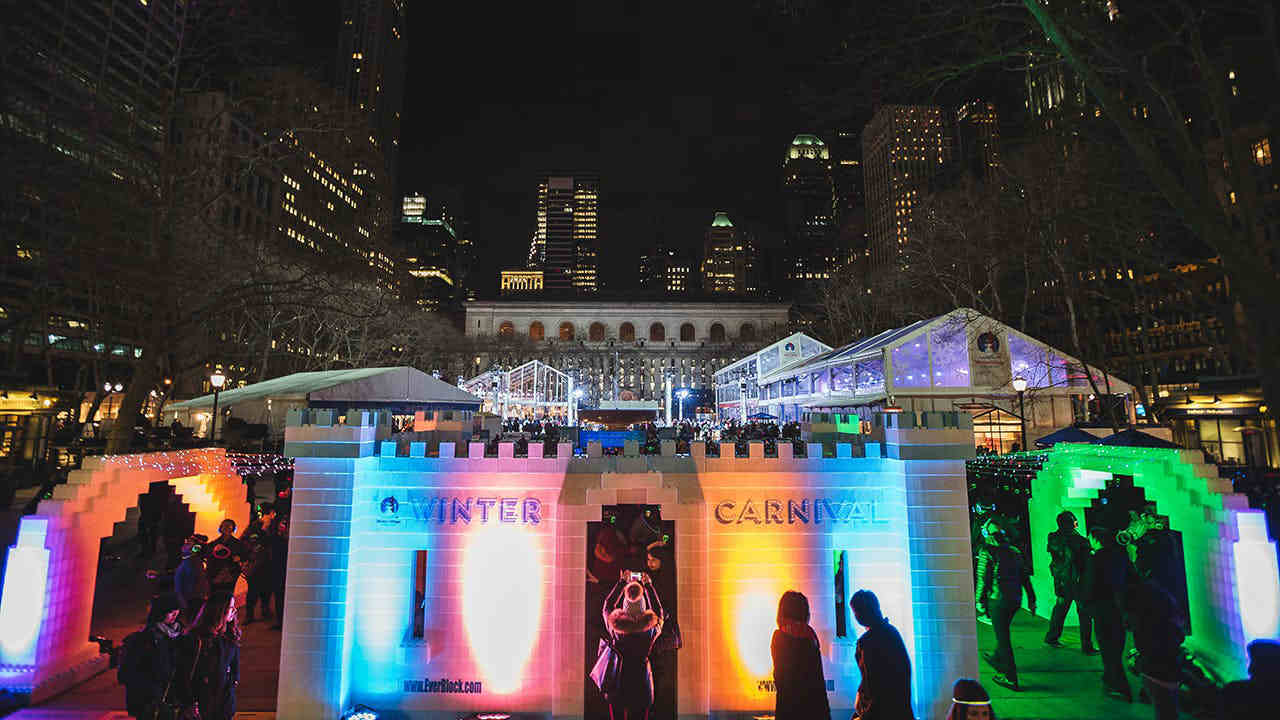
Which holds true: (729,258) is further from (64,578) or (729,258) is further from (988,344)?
(64,578)

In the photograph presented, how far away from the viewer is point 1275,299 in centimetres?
502

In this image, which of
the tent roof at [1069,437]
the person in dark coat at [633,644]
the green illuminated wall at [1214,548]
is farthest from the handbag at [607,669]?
the tent roof at [1069,437]

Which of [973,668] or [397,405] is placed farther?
[397,405]

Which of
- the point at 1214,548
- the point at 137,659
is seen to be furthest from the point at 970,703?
the point at 137,659

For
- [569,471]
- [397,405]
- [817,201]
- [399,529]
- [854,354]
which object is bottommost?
[399,529]

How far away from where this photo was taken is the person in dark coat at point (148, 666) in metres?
3.90

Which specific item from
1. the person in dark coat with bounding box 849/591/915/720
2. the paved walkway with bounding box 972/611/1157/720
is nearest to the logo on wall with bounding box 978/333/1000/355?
the paved walkway with bounding box 972/611/1157/720

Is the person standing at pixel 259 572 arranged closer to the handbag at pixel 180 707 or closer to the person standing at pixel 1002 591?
the handbag at pixel 180 707

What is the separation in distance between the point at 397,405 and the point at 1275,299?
12858mm

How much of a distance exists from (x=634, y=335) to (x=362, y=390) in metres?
68.0

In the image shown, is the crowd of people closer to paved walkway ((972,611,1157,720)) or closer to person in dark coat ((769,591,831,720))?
person in dark coat ((769,591,831,720))

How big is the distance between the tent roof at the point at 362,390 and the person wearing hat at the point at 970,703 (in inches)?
405

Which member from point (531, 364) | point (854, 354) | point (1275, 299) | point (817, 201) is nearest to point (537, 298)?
point (531, 364)

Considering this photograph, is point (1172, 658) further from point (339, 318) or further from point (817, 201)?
point (817, 201)
